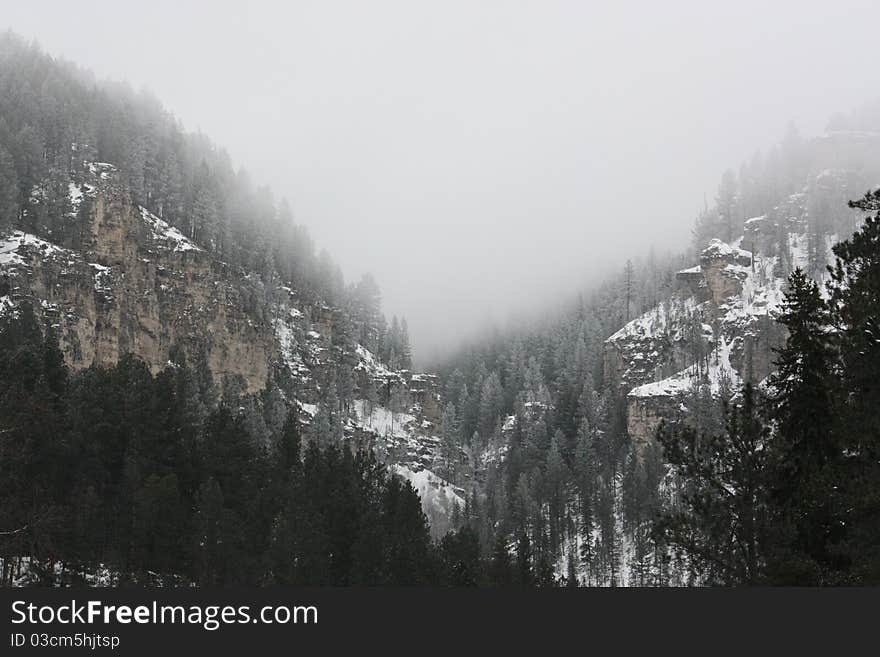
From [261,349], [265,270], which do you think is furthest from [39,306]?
[265,270]

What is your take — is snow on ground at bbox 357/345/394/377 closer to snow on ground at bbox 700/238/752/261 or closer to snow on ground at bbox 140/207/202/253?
snow on ground at bbox 140/207/202/253

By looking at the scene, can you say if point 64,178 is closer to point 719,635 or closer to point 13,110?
point 13,110

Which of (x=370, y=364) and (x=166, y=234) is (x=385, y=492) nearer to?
(x=166, y=234)

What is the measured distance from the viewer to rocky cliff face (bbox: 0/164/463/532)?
134 metres

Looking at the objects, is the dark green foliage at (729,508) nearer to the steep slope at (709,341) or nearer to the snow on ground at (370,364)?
the steep slope at (709,341)

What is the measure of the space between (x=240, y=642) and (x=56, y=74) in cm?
18593

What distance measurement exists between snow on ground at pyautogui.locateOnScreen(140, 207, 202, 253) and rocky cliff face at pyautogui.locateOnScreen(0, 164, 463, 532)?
309mm

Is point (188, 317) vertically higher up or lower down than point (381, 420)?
higher up

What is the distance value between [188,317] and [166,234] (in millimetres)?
16265

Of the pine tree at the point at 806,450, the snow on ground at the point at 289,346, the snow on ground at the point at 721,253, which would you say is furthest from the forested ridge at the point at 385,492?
the snow on ground at the point at 721,253

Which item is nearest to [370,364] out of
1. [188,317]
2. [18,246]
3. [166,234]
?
[188,317]

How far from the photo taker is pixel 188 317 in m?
155

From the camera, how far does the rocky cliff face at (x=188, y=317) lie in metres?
134

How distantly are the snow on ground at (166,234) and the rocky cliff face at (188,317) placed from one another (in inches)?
12.2
